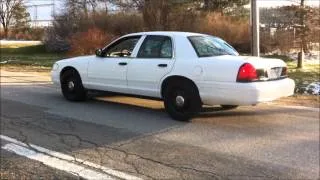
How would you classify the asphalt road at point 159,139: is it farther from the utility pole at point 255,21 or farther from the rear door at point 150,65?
the utility pole at point 255,21

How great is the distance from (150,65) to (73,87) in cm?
218

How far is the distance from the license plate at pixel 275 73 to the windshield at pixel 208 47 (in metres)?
0.86

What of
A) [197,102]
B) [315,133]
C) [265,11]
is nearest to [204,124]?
[197,102]

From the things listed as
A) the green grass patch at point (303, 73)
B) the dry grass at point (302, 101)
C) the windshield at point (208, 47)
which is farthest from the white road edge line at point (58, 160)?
the green grass patch at point (303, 73)

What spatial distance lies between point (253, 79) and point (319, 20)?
1615 cm

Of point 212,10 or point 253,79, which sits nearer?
point 253,79

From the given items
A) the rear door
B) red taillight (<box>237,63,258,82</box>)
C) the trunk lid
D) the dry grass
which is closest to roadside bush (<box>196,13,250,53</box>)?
the dry grass

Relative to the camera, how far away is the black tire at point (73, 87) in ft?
36.6

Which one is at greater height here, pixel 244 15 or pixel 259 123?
pixel 244 15

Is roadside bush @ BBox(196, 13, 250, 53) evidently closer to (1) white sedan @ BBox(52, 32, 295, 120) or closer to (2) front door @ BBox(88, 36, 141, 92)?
(2) front door @ BBox(88, 36, 141, 92)

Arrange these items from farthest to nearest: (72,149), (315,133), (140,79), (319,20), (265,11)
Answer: (265,11) → (319,20) → (140,79) → (315,133) → (72,149)

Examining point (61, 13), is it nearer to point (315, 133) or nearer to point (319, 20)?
point (319, 20)

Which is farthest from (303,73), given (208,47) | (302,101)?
(208,47)

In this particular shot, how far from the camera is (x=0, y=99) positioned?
11492 millimetres
